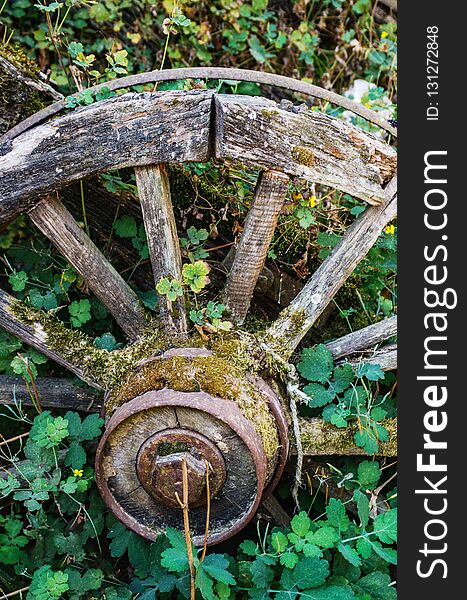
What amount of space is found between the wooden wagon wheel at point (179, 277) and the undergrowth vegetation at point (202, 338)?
102 millimetres

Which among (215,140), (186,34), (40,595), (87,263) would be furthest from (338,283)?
(186,34)

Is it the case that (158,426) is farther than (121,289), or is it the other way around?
(121,289)

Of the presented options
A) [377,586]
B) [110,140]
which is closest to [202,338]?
[110,140]

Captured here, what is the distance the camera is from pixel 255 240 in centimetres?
222

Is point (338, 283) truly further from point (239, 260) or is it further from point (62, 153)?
point (62, 153)

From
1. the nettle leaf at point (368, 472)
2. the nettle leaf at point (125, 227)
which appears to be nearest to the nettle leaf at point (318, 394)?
the nettle leaf at point (368, 472)

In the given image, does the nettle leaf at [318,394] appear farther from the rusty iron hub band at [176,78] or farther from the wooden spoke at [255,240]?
the rusty iron hub band at [176,78]

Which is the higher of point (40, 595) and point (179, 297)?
point (179, 297)

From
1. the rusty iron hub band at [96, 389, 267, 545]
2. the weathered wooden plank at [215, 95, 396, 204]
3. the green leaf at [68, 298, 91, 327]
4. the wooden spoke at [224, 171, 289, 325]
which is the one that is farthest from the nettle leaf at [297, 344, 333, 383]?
the green leaf at [68, 298, 91, 327]

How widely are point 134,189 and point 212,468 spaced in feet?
3.53

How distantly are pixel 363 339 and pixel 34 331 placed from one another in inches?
50.4

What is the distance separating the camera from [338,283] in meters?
2.42

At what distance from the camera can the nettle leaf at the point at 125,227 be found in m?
2.49

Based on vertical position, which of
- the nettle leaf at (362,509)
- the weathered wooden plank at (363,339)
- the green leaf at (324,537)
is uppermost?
the weathered wooden plank at (363,339)
